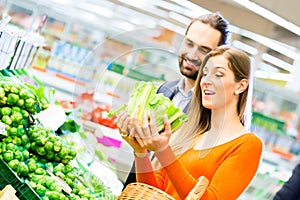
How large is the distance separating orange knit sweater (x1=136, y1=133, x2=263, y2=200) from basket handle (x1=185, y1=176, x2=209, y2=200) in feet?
0.41

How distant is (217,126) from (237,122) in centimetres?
9

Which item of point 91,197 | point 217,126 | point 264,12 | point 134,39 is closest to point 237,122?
point 217,126

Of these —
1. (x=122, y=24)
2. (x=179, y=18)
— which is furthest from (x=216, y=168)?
(x=122, y=24)

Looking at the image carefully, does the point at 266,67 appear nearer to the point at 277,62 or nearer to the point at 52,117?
the point at 277,62

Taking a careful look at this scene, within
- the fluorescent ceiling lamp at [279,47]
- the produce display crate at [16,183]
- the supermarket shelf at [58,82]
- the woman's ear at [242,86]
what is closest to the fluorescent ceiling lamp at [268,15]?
the fluorescent ceiling lamp at [279,47]

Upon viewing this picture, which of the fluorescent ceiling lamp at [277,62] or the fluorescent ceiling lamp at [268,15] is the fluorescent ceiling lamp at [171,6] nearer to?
the fluorescent ceiling lamp at [268,15]

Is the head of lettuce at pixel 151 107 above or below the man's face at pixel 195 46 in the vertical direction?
below

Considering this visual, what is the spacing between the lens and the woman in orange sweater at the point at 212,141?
8.28ft

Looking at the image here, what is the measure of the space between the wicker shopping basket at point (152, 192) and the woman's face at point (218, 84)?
0.39 metres

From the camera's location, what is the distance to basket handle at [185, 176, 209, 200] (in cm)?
230

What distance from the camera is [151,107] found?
2504 millimetres

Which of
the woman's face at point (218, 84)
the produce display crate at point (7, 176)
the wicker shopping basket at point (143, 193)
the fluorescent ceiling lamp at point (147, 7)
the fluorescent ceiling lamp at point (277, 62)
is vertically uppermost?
the fluorescent ceiling lamp at point (277, 62)

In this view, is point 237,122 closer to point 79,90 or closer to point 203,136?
point 203,136

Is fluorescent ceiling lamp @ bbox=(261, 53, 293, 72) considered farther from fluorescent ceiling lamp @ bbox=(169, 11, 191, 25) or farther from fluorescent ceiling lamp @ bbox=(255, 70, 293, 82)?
fluorescent ceiling lamp @ bbox=(169, 11, 191, 25)
